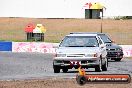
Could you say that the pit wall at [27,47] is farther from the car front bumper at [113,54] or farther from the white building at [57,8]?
the white building at [57,8]

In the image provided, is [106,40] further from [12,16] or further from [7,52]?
[12,16]

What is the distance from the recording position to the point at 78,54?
23.9m

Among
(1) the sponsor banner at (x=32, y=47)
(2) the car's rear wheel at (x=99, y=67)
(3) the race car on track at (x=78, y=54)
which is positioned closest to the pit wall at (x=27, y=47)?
(1) the sponsor banner at (x=32, y=47)

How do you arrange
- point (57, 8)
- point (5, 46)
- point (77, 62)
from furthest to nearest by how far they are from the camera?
point (57, 8) → point (5, 46) → point (77, 62)

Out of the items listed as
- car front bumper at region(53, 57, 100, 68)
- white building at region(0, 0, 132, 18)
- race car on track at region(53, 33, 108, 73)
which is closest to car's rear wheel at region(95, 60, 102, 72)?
race car on track at region(53, 33, 108, 73)

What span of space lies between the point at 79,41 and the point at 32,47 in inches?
836

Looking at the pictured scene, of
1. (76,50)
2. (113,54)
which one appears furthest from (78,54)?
(113,54)

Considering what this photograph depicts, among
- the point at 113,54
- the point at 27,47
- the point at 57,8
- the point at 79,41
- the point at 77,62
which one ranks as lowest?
the point at 27,47

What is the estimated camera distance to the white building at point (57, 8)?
90562mm

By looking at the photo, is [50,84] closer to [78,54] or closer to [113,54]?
[78,54]

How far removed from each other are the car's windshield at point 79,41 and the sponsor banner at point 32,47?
19.5 meters

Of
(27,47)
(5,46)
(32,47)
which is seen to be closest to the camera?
(32,47)

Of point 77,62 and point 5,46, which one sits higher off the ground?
point 77,62

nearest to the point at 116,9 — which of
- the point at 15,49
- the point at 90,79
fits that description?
the point at 15,49
